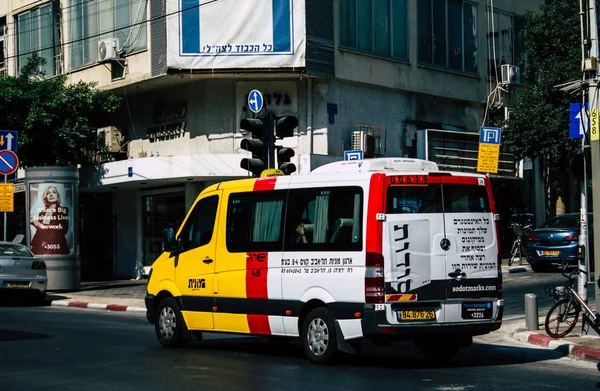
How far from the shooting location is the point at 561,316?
14.1m

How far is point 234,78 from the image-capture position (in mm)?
27719

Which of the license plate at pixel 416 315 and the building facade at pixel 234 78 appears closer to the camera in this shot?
the license plate at pixel 416 315

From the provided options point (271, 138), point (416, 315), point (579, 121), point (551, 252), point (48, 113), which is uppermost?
point (48, 113)

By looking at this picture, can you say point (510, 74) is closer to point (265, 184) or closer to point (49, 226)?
point (49, 226)

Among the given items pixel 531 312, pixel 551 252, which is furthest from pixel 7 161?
pixel 531 312

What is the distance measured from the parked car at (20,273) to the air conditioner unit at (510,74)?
1769cm

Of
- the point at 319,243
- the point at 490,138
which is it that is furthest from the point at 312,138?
the point at 319,243

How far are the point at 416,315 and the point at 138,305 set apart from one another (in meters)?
11.9

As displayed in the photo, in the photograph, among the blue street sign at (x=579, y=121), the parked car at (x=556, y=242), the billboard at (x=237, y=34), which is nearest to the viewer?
the blue street sign at (x=579, y=121)

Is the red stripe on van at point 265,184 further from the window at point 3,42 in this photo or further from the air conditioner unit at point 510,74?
the window at point 3,42

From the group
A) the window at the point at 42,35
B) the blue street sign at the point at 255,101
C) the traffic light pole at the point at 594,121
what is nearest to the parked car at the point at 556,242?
the blue street sign at the point at 255,101

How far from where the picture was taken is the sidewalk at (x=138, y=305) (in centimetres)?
1316

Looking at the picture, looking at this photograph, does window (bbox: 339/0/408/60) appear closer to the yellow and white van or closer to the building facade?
the building facade

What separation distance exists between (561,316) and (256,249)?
488 centimetres
